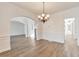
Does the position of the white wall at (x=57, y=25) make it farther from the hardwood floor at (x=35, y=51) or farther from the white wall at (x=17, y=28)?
the white wall at (x=17, y=28)

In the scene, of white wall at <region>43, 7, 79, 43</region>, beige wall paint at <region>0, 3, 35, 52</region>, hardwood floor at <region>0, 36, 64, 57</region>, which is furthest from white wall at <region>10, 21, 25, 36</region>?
beige wall paint at <region>0, 3, 35, 52</region>

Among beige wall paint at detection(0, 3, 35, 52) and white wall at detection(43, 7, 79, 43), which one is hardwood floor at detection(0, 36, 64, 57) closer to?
beige wall paint at detection(0, 3, 35, 52)

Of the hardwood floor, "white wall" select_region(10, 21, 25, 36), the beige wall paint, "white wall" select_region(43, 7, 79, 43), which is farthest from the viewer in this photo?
Answer: "white wall" select_region(10, 21, 25, 36)

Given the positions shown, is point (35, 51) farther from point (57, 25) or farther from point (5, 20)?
point (57, 25)

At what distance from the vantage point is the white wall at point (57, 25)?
7637 millimetres

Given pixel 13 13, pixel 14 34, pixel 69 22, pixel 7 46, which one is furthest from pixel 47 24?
pixel 69 22

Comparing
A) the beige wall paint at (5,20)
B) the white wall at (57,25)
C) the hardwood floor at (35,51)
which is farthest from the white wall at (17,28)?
the beige wall paint at (5,20)

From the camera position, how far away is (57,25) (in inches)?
351

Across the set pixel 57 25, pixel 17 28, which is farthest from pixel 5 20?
pixel 17 28

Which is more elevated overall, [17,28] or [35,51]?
[17,28]

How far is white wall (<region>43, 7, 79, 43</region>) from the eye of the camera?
301 inches

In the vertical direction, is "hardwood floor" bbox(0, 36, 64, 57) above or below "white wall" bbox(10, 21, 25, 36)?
below

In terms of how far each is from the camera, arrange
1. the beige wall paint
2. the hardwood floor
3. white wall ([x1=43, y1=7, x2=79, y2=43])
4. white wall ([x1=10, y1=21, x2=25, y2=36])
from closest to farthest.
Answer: the hardwood floor → the beige wall paint → white wall ([x1=43, y1=7, x2=79, y2=43]) → white wall ([x1=10, y1=21, x2=25, y2=36])

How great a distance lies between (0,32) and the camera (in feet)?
17.6
